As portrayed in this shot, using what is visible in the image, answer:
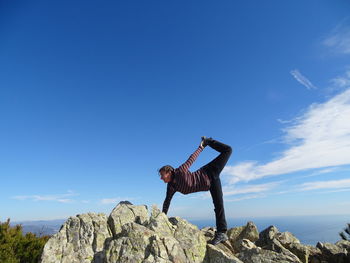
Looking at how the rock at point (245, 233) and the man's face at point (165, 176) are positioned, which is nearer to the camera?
the man's face at point (165, 176)

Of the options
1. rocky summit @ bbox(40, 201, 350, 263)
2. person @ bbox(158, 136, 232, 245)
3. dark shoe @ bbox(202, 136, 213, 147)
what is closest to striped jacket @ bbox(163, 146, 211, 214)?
person @ bbox(158, 136, 232, 245)

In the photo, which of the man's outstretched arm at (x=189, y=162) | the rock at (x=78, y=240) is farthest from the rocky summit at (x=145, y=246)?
the man's outstretched arm at (x=189, y=162)

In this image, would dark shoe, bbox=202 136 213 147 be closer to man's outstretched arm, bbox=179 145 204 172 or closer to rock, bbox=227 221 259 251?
man's outstretched arm, bbox=179 145 204 172

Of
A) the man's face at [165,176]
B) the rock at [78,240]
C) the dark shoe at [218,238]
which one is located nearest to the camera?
the rock at [78,240]

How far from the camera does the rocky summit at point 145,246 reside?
8617 millimetres

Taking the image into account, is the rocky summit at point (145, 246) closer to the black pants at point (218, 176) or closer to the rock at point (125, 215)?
the rock at point (125, 215)

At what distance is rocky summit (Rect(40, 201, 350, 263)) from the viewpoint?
8.62 metres

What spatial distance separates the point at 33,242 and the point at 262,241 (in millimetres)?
11666

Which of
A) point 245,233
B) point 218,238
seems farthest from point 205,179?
point 245,233

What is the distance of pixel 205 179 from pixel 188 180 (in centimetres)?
80

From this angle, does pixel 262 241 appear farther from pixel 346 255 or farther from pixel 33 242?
pixel 33 242

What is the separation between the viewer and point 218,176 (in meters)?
11.2

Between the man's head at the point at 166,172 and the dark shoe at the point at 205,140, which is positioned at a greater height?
the dark shoe at the point at 205,140

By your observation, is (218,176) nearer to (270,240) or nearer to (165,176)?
(165,176)
